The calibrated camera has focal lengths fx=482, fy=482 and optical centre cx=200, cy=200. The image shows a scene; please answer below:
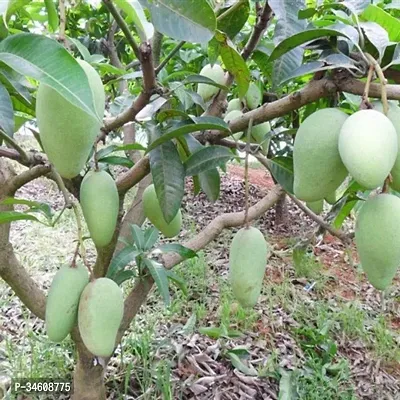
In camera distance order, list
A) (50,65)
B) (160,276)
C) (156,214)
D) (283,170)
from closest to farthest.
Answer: (50,65)
(283,170)
(156,214)
(160,276)

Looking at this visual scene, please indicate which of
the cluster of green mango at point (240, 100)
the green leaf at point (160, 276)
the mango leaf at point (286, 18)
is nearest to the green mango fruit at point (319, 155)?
the mango leaf at point (286, 18)

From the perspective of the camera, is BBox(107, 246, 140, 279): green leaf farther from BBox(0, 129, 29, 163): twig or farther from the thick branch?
BBox(0, 129, 29, 163): twig

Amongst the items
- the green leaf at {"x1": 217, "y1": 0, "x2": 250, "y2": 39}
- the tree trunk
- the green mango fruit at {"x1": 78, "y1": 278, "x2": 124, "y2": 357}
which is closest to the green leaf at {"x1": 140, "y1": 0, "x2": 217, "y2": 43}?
the green leaf at {"x1": 217, "y1": 0, "x2": 250, "y2": 39}

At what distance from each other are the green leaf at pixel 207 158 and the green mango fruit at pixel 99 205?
135 millimetres

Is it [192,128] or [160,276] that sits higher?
[192,128]

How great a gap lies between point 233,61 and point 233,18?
9 centimetres

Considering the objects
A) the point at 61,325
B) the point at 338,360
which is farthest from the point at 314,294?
the point at 61,325

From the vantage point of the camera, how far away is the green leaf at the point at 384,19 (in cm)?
57

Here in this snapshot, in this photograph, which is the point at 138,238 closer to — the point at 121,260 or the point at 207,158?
the point at 121,260

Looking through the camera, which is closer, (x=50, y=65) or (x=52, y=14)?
(x=50, y=65)

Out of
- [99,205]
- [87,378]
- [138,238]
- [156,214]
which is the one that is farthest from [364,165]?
[87,378]

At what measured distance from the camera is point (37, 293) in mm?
1138

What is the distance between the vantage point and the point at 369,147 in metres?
0.45

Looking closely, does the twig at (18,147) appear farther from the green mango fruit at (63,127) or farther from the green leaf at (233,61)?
the green leaf at (233,61)
